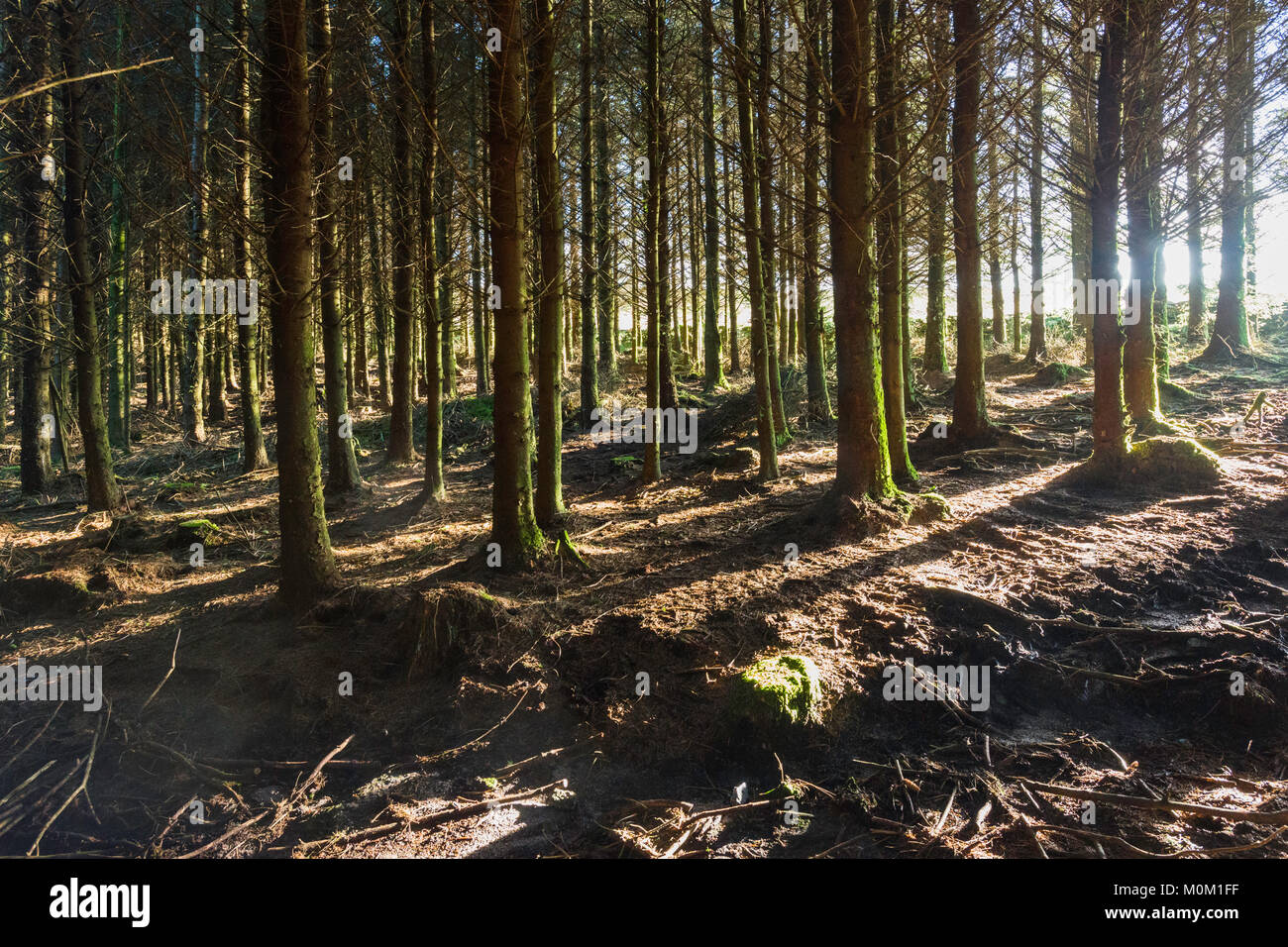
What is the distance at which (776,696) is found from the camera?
190 inches

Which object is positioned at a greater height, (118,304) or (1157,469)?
(118,304)

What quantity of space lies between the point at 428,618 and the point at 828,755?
332 cm

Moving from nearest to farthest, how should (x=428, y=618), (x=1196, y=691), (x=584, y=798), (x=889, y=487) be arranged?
(x=584, y=798) → (x=1196, y=691) → (x=428, y=618) → (x=889, y=487)

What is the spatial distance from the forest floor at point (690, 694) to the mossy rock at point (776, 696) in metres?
0.10

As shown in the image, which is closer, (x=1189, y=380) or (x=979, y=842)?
(x=979, y=842)

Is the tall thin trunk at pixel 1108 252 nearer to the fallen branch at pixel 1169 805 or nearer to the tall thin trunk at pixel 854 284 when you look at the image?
the tall thin trunk at pixel 854 284

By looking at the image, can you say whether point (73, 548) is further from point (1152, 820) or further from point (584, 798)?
point (1152, 820)

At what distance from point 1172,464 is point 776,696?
7.15m

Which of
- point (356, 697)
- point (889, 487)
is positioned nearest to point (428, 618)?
point (356, 697)

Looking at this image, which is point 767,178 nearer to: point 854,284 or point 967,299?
point 854,284

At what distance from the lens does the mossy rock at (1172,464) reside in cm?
888

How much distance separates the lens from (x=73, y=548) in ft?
31.3

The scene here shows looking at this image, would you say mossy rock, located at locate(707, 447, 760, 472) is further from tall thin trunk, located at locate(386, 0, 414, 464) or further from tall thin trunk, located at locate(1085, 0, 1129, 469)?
tall thin trunk, located at locate(386, 0, 414, 464)

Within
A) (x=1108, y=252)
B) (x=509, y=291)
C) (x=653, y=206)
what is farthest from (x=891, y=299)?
(x=509, y=291)
